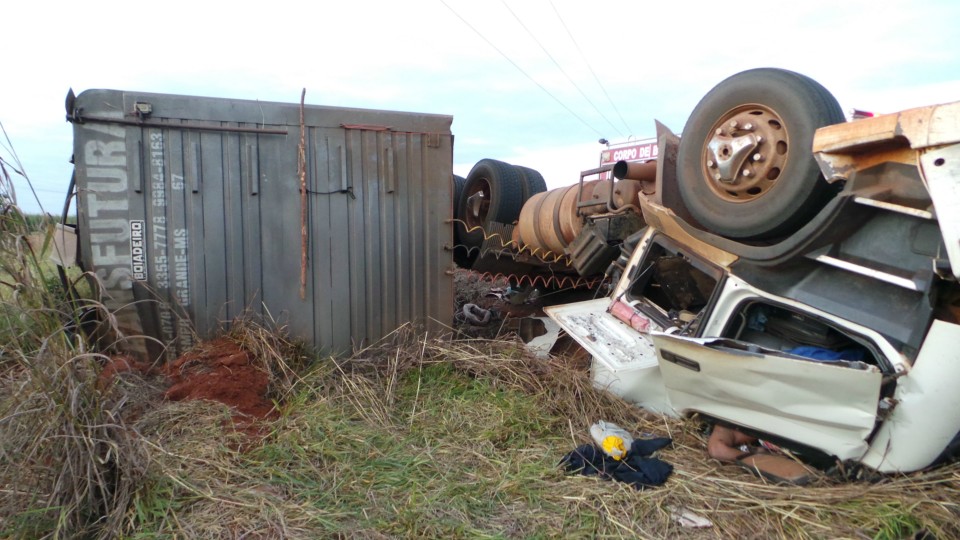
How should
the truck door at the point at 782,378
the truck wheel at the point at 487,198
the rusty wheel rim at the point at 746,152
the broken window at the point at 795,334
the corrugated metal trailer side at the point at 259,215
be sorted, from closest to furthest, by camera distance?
1. the truck door at the point at 782,378
2. the broken window at the point at 795,334
3. the rusty wheel rim at the point at 746,152
4. the corrugated metal trailer side at the point at 259,215
5. the truck wheel at the point at 487,198

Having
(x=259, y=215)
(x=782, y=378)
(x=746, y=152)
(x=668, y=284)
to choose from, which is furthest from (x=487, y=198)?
(x=782, y=378)

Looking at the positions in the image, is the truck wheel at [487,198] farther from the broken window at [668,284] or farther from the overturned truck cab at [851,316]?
the overturned truck cab at [851,316]

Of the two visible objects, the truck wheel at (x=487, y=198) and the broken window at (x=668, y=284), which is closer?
the broken window at (x=668, y=284)

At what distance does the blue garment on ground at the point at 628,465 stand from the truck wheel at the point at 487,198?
318cm

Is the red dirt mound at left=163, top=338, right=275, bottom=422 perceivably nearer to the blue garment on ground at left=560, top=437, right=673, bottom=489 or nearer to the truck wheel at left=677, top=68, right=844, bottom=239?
the blue garment on ground at left=560, top=437, right=673, bottom=489

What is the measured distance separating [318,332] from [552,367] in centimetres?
181

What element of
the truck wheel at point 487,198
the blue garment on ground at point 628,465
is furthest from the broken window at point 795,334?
the truck wheel at point 487,198

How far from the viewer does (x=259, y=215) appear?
4648 mm

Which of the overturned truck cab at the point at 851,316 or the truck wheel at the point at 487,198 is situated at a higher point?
the truck wheel at the point at 487,198

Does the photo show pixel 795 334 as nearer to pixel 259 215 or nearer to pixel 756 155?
pixel 756 155

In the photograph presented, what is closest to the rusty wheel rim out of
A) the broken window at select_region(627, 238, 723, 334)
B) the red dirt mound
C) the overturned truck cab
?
the overturned truck cab

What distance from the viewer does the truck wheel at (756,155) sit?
9.55ft

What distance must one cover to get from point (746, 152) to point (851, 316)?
3.12 ft

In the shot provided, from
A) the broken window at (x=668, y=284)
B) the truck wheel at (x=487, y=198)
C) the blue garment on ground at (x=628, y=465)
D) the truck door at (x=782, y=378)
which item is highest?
the truck wheel at (x=487, y=198)
